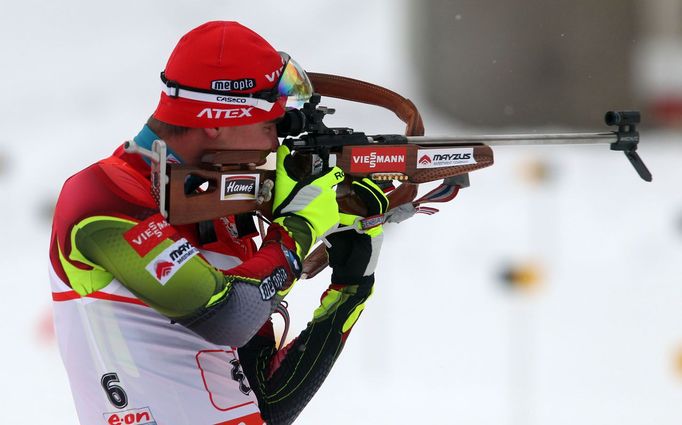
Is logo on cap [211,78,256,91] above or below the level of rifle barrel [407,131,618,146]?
above

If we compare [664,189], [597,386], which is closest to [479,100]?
[664,189]

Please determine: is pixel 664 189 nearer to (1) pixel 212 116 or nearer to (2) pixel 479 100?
(2) pixel 479 100

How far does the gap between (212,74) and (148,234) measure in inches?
14.7

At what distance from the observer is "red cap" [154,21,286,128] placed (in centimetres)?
192

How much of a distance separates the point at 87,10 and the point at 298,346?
482cm

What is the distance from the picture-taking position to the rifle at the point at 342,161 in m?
1.87

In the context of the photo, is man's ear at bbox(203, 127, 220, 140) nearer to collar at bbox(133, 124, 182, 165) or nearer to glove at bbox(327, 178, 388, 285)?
collar at bbox(133, 124, 182, 165)

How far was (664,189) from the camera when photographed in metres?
5.67

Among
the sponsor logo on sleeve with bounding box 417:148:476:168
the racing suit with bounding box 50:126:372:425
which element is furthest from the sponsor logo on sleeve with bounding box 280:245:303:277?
the sponsor logo on sleeve with bounding box 417:148:476:168

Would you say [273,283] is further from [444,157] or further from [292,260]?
[444,157]

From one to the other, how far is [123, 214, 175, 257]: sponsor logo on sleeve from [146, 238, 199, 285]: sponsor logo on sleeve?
0.02m

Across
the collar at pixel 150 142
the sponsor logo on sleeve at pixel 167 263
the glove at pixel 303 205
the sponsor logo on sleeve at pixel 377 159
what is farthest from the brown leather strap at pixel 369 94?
the sponsor logo on sleeve at pixel 167 263

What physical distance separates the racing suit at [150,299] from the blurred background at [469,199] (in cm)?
163

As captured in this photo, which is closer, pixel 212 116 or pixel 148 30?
pixel 212 116
